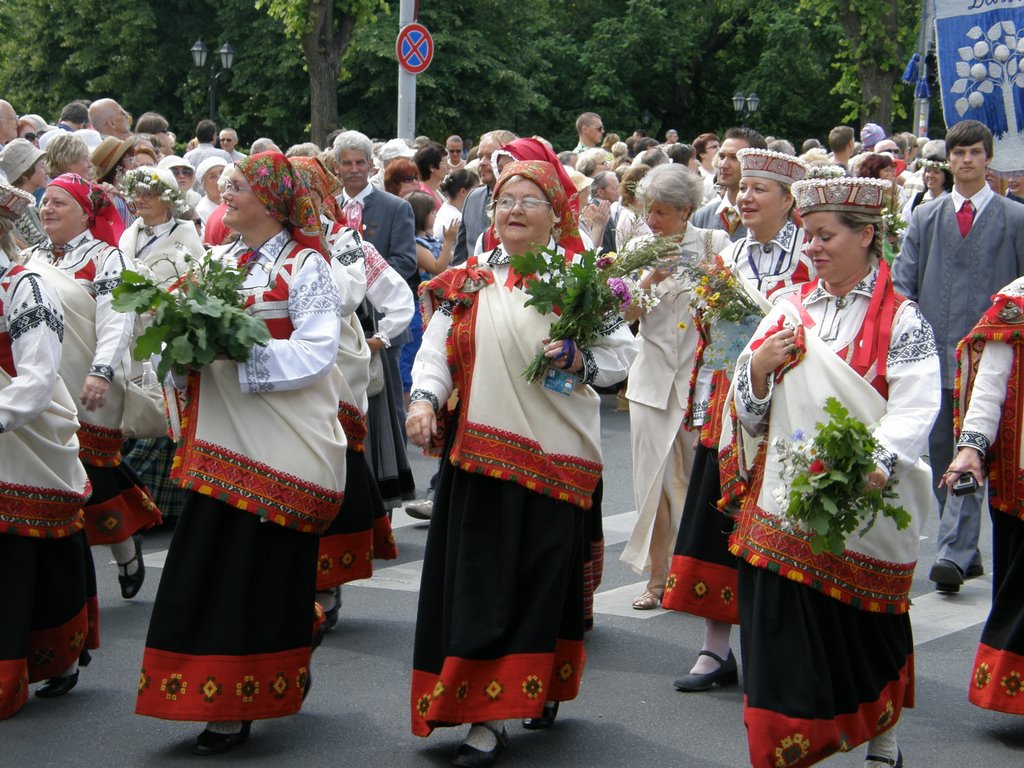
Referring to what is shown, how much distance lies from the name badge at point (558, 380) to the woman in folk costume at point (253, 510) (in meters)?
0.78

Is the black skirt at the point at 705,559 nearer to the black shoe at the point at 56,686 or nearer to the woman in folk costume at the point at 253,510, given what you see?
the woman in folk costume at the point at 253,510

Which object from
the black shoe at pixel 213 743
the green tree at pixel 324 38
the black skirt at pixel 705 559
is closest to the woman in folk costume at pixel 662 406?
the black skirt at pixel 705 559

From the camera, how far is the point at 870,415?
471cm

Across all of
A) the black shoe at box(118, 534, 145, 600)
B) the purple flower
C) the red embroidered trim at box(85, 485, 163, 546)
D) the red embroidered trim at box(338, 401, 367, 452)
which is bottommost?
the black shoe at box(118, 534, 145, 600)

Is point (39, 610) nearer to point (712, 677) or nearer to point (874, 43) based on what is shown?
point (712, 677)

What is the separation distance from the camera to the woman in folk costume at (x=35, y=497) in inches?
219

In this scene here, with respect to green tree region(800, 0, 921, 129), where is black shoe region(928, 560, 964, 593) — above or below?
below

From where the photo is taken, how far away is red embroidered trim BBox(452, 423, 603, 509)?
5398 mm

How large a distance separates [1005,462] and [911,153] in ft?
52.4

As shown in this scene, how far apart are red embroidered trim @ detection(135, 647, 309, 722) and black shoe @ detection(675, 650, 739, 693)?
5.98 ft

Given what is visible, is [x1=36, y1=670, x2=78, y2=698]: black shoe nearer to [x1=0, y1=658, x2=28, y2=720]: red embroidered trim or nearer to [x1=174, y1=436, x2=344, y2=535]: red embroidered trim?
[x1=0, y1=658, x2=28, y2=720]: red embroidered trim

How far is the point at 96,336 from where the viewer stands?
7152mm

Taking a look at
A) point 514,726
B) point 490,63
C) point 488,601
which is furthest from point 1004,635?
point 490,63

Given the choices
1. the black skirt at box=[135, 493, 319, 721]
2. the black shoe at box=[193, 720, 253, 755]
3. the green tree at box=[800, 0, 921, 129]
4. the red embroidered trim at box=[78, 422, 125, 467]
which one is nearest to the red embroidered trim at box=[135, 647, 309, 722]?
the black skirt at box=[135, 493, 319, 721]
